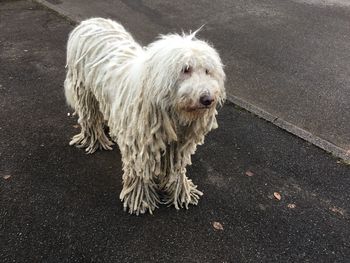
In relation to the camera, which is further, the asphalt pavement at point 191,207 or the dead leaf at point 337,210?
the dead leaf at point 337,210

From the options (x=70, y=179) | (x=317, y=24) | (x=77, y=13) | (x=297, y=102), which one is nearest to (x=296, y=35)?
(x=317, y=24)

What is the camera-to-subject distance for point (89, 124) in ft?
13.8

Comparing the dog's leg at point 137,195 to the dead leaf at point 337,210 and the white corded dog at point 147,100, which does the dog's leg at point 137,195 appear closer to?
the white corded dog at point 147,100

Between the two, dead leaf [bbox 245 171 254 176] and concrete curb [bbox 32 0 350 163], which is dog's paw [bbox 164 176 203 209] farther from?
concrete curb [bbox 32 0 350 163]

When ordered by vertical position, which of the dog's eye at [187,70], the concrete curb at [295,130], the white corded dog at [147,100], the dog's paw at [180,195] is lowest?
the dog's paw at [180,195]

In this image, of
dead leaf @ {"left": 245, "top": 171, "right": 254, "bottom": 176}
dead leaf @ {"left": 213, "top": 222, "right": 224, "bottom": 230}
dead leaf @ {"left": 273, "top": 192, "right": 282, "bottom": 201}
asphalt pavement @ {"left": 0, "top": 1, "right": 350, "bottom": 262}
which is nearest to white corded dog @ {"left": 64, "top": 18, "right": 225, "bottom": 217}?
asphalt pavement @ {"left": 0, "top": 1, "right": 350, "bottom": 262}

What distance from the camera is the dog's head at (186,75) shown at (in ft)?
8.62

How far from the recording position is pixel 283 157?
461 centimetres

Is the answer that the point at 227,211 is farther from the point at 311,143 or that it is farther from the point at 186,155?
the point at 311,143

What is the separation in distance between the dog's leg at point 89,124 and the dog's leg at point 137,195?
851mm

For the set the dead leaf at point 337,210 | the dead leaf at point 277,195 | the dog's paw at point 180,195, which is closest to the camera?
the dog's paw at point 180,195

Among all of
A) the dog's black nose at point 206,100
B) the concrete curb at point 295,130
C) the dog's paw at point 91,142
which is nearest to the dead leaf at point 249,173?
the concrete curb at point 295,130

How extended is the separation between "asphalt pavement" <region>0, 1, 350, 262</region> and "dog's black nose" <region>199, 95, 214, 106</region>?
1.50 metres

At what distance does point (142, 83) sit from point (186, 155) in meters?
0.82
